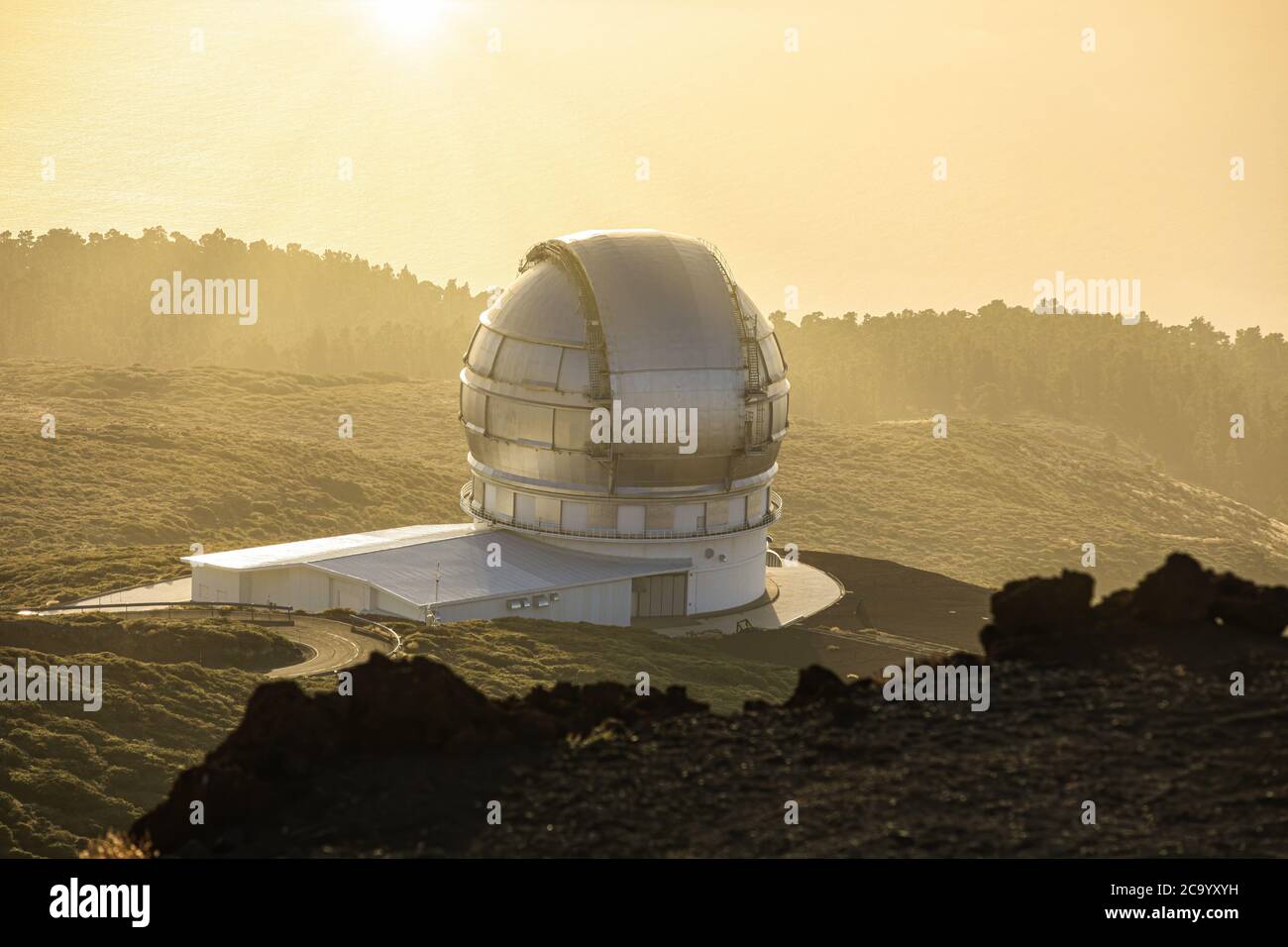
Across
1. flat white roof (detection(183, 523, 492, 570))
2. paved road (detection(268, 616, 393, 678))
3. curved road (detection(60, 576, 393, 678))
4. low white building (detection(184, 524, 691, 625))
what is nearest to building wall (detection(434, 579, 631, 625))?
low white building (detection(184, 524, 691, 625))

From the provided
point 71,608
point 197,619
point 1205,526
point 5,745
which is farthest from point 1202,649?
point 1205,526

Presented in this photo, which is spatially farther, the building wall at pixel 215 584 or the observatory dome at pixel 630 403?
the building wall at pixel 215 584

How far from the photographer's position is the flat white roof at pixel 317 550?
51688 millimetres

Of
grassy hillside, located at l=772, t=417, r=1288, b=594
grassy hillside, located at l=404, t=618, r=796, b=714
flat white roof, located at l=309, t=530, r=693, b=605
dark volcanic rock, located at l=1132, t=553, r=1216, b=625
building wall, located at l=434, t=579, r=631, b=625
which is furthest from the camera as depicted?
grassy hillside, located at l=772, t=417, r=1288, b=594

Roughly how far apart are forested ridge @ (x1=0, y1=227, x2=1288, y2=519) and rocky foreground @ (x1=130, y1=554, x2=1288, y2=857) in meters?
111

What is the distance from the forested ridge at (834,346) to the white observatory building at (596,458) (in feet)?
273

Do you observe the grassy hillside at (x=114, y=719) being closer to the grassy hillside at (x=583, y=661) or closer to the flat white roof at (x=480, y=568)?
the grassy hillside at (x=583, y=661)

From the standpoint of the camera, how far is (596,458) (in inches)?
2028

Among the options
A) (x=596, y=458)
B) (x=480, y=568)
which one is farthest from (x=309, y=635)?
(x=596, y=458)

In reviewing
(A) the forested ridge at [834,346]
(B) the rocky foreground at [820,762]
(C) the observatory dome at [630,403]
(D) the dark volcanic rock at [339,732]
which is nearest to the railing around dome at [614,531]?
(C) the observatory dome at [630,403]

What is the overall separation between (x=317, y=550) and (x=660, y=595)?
956 centimetres

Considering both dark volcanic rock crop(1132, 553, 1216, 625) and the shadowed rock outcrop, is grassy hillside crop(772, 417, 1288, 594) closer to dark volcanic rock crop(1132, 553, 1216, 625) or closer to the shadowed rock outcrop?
the shadowed rock outcrop

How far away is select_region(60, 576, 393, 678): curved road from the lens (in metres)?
43.0

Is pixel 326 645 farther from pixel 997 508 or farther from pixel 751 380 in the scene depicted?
pixel 997 508
